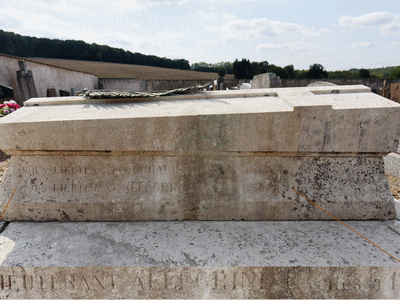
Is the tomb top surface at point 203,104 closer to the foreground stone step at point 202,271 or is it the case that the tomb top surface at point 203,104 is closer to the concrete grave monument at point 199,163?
the concrete grave monument at point 199,163

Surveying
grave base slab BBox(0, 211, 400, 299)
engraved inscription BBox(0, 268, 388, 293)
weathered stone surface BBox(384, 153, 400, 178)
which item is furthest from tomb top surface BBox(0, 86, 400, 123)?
weathered stone surface BBox(384, 153, 400, 178)

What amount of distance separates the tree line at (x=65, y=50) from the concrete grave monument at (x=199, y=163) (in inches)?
1096

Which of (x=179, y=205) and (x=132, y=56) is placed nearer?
(x=179, y=205)

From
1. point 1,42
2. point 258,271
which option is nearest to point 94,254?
point 258,271

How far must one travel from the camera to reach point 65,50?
33656 millimetres

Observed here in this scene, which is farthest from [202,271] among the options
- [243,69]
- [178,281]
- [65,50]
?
[65,50]

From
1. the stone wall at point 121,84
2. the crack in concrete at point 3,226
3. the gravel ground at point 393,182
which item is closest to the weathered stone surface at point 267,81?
the gravel ground at point 393,182

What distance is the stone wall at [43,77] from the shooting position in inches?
345

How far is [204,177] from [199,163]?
0.41 feet

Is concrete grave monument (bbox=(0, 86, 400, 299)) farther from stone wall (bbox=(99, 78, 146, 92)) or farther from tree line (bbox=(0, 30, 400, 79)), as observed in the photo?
tree line (bbox=(0, 30, 400, 79))

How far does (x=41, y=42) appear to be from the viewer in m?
30.9

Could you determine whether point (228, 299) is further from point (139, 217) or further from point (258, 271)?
point (139, 217)

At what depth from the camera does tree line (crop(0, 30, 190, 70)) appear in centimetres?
2405

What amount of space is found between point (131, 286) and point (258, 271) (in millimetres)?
809
